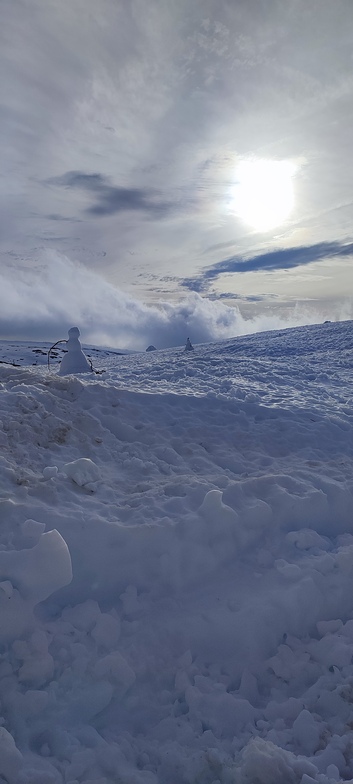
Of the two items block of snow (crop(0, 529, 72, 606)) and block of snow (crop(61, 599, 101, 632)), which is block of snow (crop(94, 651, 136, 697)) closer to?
block of snow (crop(61, 599, 101, 632))

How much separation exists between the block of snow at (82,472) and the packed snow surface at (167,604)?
0.04 meters

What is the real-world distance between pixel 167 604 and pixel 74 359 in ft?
50.1

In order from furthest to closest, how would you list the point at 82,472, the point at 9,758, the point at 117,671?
the point at 82,472, the point at 117,671, the point at 9,758

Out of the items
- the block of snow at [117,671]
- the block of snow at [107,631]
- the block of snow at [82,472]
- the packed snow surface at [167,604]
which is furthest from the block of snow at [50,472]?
the block of snow at [117,671]

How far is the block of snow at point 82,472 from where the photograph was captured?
6.45 m

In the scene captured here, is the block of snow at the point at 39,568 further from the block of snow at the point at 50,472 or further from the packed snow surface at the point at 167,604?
the block of snow at the point at 50,472

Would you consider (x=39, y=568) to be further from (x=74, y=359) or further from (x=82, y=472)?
(x=74, y=359)

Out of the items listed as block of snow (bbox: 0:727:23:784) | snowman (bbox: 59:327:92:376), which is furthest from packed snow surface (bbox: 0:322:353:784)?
snowman (bbox: 59:327:92:376)

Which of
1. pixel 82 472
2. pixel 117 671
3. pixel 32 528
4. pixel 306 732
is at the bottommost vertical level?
pixel 306 732

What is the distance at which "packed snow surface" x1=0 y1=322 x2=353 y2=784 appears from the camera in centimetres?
357

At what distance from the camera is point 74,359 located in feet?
62.6

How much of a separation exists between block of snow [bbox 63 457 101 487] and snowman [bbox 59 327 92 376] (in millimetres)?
12736

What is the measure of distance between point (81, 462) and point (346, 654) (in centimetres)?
420

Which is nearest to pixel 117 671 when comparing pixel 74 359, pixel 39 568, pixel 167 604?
pixel 167 604
